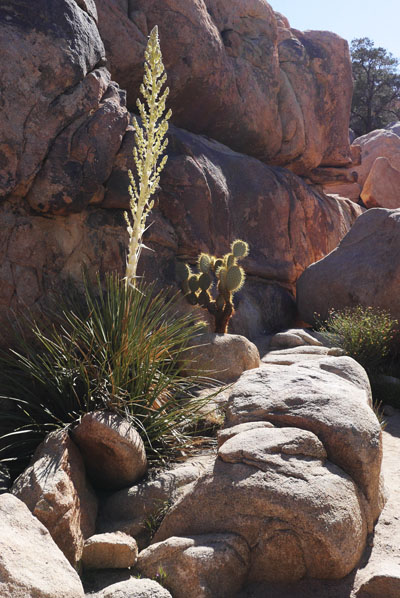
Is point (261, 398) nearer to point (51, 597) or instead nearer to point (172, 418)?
point (172, 418)

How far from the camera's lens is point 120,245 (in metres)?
7.76

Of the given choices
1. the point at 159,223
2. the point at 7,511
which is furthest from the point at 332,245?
the point at 7,511

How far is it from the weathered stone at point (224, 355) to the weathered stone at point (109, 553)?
3.80 m

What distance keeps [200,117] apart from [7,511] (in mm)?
10189

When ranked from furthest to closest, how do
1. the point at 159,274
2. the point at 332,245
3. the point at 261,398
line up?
the point at 332,245 < the point at 159,274 < the point at 261,398

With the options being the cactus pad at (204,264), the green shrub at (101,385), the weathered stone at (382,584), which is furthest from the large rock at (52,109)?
the weathered stone at (382,584)

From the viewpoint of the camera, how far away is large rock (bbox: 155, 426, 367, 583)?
3.69m

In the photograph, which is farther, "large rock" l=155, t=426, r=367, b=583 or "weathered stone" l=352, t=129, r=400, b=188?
"weathered stone" l=352, t=129, r=400, b=188

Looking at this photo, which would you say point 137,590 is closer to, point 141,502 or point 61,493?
point 61,493

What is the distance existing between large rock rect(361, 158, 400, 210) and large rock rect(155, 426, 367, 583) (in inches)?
786

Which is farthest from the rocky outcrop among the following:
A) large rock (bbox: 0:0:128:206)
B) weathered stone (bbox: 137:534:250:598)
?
weathered stone (bbox: 137:534:250:598)

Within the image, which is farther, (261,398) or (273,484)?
(261,398)

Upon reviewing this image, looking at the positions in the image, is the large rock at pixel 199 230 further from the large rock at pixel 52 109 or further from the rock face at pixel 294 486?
the rock face at pixel 294 486

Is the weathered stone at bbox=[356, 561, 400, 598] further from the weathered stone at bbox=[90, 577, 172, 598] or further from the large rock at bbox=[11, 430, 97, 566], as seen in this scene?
the large rock at bbox=[11, 430, 97, 566]
